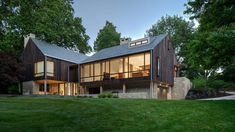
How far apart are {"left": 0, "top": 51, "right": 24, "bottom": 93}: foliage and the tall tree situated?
67.1 ft

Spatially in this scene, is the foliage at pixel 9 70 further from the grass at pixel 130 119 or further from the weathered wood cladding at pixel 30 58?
the grass at pixel 130 119

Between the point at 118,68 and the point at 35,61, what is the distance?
9.96 m

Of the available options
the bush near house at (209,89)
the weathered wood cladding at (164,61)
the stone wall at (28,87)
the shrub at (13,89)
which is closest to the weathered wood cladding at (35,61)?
the stone wall at (28,87)

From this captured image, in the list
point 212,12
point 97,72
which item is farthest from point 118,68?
point 212,12

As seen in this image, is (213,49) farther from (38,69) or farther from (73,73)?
(38,69)

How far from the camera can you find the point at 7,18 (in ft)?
32.0

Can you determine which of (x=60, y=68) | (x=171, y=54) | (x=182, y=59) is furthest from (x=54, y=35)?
(x=182, y=59)

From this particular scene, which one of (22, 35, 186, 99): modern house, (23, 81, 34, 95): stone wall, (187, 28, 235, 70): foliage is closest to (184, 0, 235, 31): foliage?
(187, 28, 235, 70): foliage

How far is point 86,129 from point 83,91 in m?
22.1

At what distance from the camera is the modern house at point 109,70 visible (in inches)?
974

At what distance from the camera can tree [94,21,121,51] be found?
162 ft

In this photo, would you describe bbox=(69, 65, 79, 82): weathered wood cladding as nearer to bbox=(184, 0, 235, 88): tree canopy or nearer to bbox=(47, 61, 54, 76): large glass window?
bbox=(47, 61, 54, 76): large glass window

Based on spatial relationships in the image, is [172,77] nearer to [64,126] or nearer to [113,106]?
[113,106]

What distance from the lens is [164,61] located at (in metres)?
27.0
